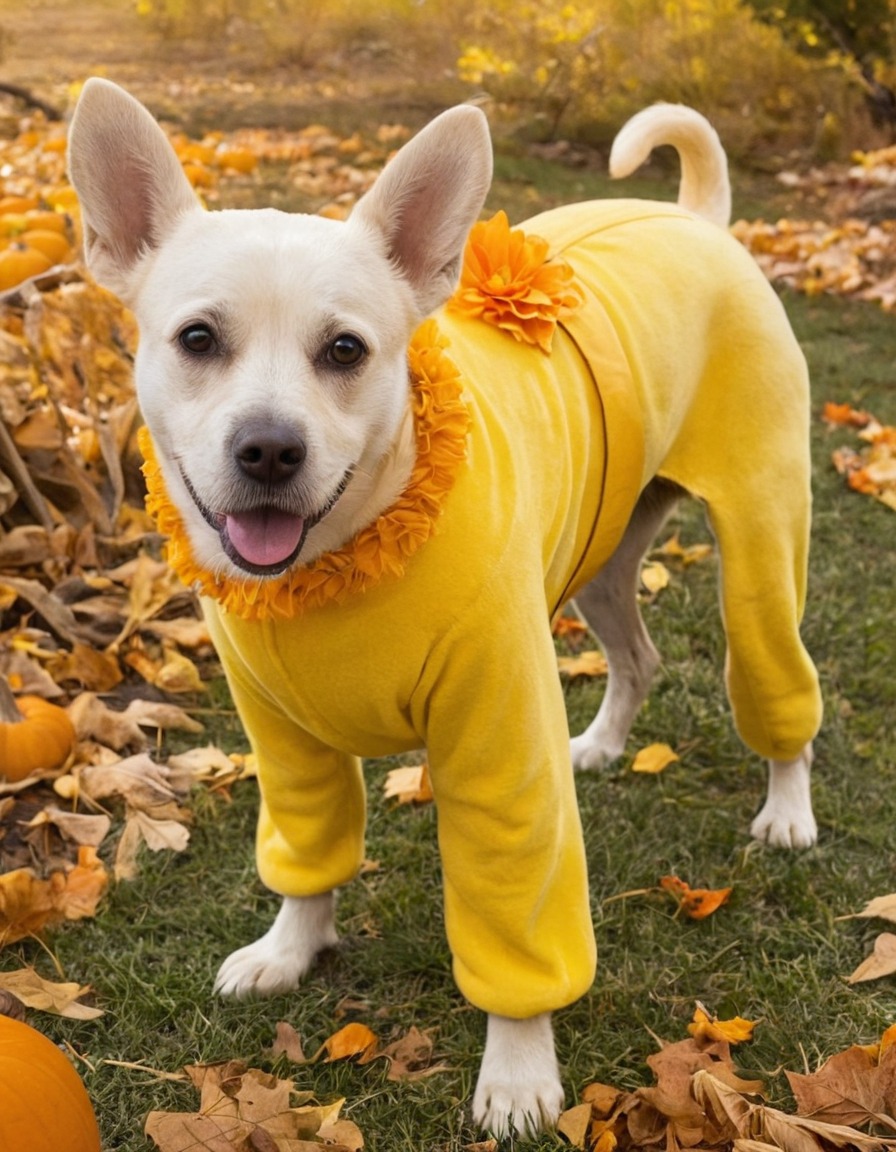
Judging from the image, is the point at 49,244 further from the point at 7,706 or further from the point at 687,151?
the point at 687,151

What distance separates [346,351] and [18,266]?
3764mm

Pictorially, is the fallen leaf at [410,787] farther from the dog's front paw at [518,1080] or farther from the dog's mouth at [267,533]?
the dog's mouth at [267,533]

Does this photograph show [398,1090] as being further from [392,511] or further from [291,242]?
[291,242]

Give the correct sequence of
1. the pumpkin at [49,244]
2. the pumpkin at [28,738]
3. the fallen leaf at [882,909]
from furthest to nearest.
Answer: the pumpkin at [49,244] → the pumpkin at [28,738] → the fallen leaf at [882,909]

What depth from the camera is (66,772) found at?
10.9 ft

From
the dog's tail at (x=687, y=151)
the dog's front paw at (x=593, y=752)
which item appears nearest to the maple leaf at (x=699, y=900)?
the dog's front paw at (x=593, y=752)

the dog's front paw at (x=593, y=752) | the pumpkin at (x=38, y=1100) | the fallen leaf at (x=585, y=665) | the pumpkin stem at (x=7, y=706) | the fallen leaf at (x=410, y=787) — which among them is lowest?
the fallen leaf at (x=585, y=665)

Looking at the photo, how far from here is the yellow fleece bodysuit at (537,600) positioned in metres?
2.02

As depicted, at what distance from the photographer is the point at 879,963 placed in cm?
265

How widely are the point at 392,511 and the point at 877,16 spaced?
358 inches

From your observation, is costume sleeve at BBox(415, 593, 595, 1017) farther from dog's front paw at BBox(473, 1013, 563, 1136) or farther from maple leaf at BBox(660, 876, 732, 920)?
maple leaf at BBox(660, 876, 732, 920)

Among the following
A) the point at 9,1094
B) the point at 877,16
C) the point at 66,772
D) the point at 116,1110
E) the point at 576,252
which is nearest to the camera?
the point at 9,1094

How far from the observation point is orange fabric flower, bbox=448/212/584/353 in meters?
2.35

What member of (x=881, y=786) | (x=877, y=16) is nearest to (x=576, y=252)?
(x=881, y=786)
